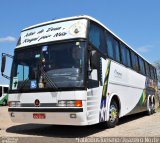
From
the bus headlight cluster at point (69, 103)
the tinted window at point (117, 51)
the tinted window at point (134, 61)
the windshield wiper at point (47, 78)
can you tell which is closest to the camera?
the bus headlight cluster at point (69, 103)

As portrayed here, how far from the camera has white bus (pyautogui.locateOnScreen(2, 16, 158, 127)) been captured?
354 inches

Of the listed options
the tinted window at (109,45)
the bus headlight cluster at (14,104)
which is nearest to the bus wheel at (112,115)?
the tinted window at (109,45)

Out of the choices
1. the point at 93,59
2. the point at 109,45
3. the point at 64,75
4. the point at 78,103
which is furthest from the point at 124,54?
the point at 78,103

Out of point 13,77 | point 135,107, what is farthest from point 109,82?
point 135,107

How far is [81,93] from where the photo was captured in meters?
8.85

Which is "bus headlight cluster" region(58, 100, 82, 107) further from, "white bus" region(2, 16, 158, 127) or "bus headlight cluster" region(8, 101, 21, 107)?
"bus headlight cluster" region(8, 101, 21, 107)

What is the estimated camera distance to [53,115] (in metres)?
9.12

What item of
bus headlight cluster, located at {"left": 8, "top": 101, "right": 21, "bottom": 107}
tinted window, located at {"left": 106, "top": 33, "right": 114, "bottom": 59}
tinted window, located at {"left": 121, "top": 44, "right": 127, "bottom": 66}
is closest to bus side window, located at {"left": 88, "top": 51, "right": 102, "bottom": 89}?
tinted window, located at {"left": 106, "top": 33, "right": 114, "bottom": 59}

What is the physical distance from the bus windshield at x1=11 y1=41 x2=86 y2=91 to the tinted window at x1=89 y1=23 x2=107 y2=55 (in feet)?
2.44

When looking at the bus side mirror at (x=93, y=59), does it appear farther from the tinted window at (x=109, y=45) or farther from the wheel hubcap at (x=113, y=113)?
the wheel hubcap at (x=113, y=113)

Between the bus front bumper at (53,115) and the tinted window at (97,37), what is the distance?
90.9 inches

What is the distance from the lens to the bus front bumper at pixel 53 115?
883 cm

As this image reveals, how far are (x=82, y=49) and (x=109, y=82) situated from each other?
2310 mm

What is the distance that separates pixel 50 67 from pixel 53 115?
140 cm
